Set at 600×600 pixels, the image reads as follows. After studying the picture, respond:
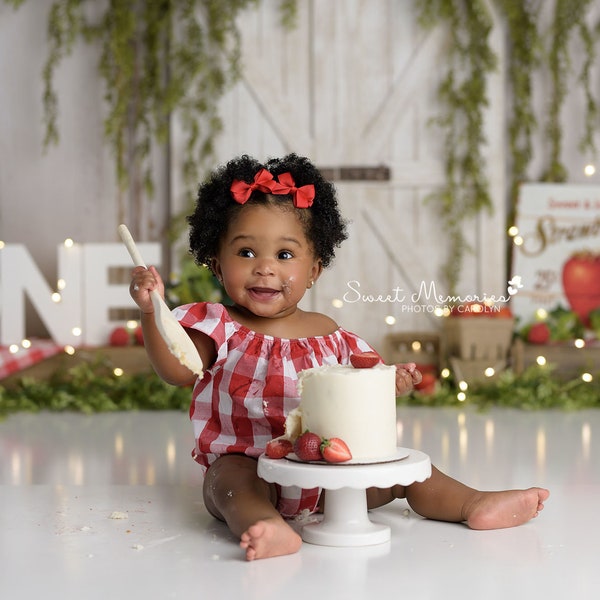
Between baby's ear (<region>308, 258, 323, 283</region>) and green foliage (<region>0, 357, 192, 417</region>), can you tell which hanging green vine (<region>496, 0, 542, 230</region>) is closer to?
green foliage (<region>0, 357, 192, 417</region>)

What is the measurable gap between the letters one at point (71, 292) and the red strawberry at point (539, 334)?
70.8 inches

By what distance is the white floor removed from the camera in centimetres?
168

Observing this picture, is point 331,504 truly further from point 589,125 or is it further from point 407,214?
point 589,125

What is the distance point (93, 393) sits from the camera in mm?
4387

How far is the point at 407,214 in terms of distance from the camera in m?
5.05

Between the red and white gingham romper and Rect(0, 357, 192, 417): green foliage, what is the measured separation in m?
2.05

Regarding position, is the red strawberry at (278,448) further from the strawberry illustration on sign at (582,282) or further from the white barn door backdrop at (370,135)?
the strawberry illustration on sign at (582,282)

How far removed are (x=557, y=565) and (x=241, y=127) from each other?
11.8ft

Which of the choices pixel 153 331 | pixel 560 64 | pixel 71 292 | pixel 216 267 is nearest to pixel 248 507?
pixel 153 331

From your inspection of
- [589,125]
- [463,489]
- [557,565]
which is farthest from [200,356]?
[589,125]

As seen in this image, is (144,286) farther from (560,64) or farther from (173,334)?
(560,64)

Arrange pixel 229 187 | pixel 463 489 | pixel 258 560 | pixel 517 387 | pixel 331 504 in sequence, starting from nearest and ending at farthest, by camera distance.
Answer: pixel 258 560
pixel 331 504
pixel 463 489
pixel 229 187
pixel 517 387

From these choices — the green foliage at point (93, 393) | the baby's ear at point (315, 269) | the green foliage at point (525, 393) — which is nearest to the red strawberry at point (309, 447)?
the baby's ear at point (315, 269)

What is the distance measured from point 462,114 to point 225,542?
11.5 feet
